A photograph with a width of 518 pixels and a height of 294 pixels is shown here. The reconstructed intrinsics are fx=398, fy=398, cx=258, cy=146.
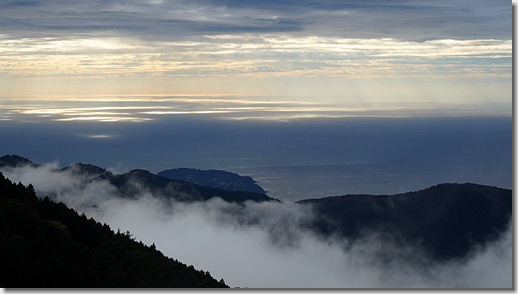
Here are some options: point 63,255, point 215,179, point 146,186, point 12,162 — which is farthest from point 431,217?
point 215,179

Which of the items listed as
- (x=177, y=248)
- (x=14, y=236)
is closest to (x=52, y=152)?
(x=177, y=248)

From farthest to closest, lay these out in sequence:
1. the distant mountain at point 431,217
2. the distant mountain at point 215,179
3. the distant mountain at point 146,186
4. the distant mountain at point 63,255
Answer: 1. the distant mountain at point 215,179
2. the distant mountain at point 146,186
3. the distant mountain at point 431,217
4. the distant mountain at point 63,255

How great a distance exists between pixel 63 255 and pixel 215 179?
166 m

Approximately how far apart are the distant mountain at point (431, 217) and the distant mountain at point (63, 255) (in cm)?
6565

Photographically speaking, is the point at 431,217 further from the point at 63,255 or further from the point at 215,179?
the point at 215,179

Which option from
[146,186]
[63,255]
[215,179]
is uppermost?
[63,255]

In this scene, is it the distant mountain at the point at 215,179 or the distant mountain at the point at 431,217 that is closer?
the distant mountain at the point at 431,217

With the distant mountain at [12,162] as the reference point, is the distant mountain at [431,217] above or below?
below

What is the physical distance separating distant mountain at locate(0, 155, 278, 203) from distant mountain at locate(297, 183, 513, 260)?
2309 centimetres

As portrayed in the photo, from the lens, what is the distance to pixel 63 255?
15375 millimetres

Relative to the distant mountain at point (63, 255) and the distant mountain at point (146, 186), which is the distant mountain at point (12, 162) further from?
the distant mountain at point (63, 255)

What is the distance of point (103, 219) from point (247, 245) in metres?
30.3

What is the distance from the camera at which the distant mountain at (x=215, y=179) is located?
173 m

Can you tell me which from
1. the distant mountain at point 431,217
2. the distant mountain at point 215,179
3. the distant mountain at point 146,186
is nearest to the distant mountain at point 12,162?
the distant mountain at point 146,186
